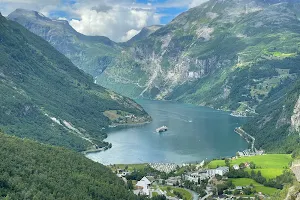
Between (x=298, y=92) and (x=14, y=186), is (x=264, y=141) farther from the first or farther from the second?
(x=14, y=186)

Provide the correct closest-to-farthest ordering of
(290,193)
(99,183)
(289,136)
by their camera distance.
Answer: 1. (290,193)
2. (99,183)
3. (289,136)

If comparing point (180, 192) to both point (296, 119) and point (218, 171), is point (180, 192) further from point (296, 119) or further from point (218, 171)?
point (296, 119)

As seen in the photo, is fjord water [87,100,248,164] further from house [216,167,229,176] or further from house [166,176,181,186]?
house [166,176,181,186]

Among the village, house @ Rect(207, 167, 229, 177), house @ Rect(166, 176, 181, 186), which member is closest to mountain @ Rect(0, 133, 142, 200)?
the village

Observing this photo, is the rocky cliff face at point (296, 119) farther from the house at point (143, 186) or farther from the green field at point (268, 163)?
the house at point (143, 186)

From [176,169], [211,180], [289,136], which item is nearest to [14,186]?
[211,180]
